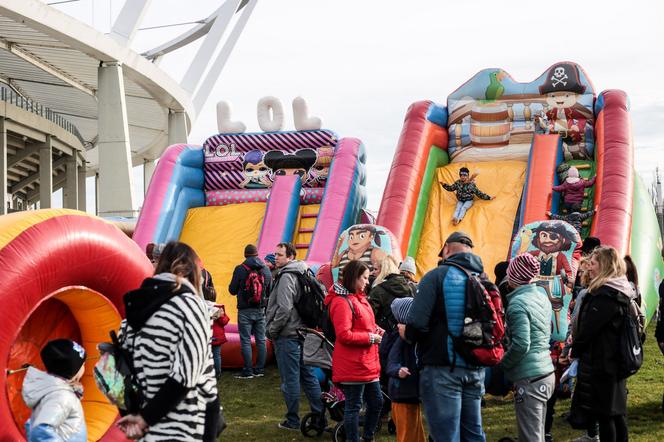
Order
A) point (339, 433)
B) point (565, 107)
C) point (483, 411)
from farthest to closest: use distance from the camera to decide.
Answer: point (565, 107) < point (483, 411) < point (339, 433)

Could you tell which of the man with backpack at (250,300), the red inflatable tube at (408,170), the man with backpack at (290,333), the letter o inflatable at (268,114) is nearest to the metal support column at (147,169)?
the letter o inflatable at (268,114)

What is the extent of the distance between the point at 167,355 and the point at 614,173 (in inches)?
370

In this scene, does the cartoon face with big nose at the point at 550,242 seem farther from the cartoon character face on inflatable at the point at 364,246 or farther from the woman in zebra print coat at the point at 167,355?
the woman in zebra print coat at the point at 167,355

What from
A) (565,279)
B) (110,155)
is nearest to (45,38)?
(110,155)

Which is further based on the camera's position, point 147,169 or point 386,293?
point 147,169

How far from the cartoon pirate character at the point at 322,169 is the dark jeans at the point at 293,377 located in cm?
704

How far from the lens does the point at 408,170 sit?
12867 mm

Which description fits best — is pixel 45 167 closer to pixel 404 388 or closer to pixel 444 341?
pixel 404 388

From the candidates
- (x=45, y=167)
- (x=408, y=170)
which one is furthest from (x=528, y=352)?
(x=45, y=167)

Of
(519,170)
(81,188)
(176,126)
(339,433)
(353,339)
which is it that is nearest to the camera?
(353,339)

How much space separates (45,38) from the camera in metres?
23.7

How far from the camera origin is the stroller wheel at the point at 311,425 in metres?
7.10

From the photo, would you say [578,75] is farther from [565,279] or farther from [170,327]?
[170,327]

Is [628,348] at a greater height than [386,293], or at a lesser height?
lesser
